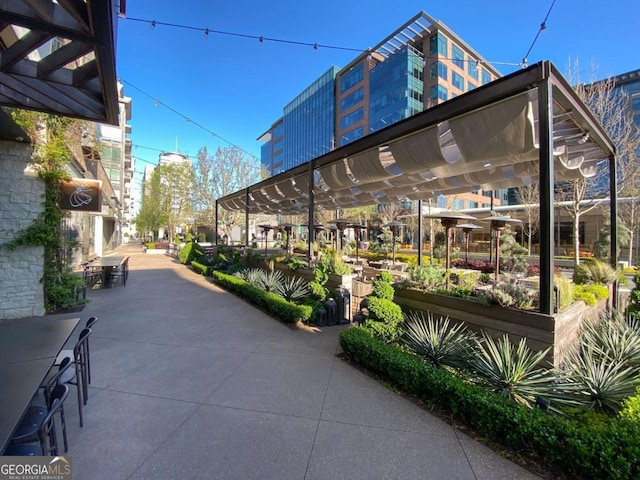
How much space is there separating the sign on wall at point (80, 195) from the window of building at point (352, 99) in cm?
4466

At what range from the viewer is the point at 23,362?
2.35m

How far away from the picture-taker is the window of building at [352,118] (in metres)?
44.7

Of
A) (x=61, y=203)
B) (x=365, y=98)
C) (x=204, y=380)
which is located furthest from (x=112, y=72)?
(x=365, y=98)

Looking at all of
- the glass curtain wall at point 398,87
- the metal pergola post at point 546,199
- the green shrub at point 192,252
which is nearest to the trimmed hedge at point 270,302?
the metal pergola post at point 546,199

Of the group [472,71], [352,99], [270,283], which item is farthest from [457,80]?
[270,283]

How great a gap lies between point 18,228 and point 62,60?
4.72 metres

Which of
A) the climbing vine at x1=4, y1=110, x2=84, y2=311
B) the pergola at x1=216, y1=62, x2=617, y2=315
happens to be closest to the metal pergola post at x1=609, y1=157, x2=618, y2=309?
the pergola at x1=216, y1=62, x2=617, y2=315

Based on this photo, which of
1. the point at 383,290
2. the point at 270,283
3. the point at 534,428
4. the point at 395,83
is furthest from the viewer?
the point at 395,83

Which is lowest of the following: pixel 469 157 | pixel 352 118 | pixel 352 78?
pixel 469 157

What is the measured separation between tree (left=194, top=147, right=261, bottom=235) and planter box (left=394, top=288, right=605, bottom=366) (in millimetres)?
20438

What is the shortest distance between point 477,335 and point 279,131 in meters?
71.8

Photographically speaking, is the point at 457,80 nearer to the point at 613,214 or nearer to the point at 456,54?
the point at 456,54

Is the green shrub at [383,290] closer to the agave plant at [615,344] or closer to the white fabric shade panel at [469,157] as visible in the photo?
the white fabric shade panel at [469,157]

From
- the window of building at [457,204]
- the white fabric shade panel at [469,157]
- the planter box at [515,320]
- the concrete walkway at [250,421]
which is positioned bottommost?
the concrete walkway at [250,421]
